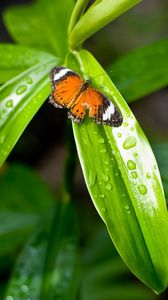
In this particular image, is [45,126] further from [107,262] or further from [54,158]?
[107,262]

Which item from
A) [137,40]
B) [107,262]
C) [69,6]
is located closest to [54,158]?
[137,40]

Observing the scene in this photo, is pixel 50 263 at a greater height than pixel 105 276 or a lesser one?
greater

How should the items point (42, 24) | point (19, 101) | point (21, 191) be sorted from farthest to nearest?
point (21, 191), point (42, 24), point (19, 101)

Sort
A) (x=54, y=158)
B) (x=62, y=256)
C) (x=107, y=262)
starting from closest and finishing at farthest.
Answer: (x=62, y=256)
(x=107, y=262)
(x=54, y=158)

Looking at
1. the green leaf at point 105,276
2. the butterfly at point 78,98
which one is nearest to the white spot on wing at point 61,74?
the butterfly at point 78,98

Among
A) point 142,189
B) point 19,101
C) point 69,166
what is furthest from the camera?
point 69,166

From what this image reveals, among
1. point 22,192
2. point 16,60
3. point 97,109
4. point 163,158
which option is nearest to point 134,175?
point 97,109

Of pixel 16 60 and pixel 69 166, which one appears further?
pixel 69 166

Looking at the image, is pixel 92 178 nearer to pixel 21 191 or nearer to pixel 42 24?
pixel 42 24
